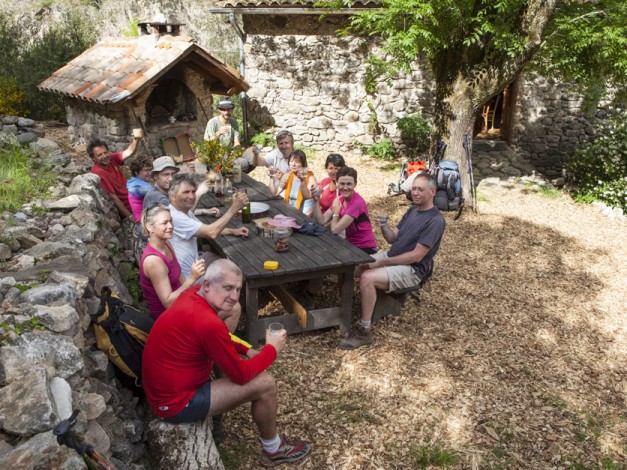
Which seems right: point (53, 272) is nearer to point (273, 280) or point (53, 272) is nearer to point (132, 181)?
point (273, 280)

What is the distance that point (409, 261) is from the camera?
4508mm

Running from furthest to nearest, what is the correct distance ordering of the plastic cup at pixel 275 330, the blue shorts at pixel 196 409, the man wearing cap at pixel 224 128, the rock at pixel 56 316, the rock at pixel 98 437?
the man wearing cap at pixel 224 128, the plastic cup at pixel 275 330, the blue shorts at pixel 196 409, the rock at pixel 56 316, the rock at pixel 98 437

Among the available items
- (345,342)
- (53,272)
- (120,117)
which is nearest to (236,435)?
(345,342)

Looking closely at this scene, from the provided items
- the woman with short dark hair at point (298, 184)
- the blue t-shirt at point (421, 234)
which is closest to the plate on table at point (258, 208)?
the woman with short dark hair at point (298, 184)

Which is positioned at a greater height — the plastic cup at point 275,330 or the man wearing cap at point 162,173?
the man wearing cap at point 162,173

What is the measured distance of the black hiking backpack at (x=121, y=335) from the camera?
299 cm

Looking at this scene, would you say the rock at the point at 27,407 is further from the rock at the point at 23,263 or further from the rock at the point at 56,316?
the rock at the point at 23,263

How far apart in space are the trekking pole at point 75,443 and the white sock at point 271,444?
1257 mm

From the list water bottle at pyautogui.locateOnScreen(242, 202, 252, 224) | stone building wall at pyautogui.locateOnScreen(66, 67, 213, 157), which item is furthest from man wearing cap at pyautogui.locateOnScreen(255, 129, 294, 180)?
stone building wall at pyautogui.locateOnScreen(66, 67, 213, 157)

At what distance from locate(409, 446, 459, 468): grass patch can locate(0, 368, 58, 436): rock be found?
92.8 inches

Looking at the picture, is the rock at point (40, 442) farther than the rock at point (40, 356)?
No

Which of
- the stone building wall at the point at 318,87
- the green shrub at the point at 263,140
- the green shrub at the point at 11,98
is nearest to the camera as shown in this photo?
the green shrub at the point at 11,98

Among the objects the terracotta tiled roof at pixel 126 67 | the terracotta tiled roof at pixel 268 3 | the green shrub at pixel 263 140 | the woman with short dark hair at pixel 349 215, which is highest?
the terracotta tiled roof at pixel 268 3

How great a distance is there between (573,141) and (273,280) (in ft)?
32.9
